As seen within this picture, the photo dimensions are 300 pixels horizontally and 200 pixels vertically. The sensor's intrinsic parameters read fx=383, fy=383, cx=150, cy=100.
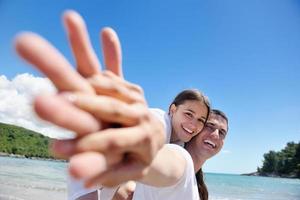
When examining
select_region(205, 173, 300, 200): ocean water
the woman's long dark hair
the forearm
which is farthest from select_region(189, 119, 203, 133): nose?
select_region(205, 173, 300, 200): ocean water

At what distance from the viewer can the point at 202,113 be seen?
2.04 metres

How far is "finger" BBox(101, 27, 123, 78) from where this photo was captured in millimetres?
526

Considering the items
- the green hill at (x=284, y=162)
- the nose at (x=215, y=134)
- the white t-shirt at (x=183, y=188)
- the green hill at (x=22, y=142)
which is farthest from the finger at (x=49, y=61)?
the green hill at (x=284, y=162)

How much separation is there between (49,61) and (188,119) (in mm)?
1609

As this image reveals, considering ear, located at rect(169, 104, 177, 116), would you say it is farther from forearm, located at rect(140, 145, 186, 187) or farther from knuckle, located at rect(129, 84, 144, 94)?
knuckle, located at rect(129, 84, 144, 94)

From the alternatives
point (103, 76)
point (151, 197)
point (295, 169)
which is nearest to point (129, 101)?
point (103, 76)

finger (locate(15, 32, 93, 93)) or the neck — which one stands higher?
the neck

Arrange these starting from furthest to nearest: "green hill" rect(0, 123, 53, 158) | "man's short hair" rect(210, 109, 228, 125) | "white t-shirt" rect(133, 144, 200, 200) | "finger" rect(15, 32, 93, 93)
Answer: "green hill" rect(0, 123, 53, 158), "man's short hair" rect(210, 109, 228, 125), "white t-shirt" rect(133, 144, 200, 200), "finger" rect(15, 32, 93, 93)

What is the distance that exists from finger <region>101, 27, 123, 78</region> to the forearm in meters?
0.19

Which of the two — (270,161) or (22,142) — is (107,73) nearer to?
(22,142)

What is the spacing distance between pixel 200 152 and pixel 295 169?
40869mm

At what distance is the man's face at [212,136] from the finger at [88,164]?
1489 mm

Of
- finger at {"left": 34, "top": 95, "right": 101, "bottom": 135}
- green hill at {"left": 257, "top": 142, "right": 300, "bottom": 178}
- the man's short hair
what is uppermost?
green hill at {"left": 257, "top": 142, "right": 300, "bottom": 178}

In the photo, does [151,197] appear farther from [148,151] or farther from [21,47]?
[21,47]
